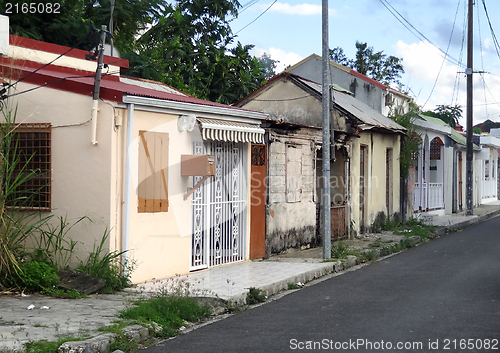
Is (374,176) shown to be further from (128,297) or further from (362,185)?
(128,297)

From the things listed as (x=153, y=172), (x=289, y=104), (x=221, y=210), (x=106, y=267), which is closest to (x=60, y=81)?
(x=153, y=172)

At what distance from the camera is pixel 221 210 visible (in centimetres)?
1062

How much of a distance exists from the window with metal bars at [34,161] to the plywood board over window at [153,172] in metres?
1.38

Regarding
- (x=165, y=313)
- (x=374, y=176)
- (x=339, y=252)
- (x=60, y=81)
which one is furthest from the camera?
(x=374, y=176)

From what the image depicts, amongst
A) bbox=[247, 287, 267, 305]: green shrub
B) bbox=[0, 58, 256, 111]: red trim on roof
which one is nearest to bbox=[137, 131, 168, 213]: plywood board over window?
bbox=[0, 58, 256, 111]: red trim on roof

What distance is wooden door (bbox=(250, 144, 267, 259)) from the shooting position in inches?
446

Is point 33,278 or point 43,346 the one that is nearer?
point 43,346

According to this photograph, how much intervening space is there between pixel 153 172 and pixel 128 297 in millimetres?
2180

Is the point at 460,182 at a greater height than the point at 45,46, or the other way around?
the point at 45,46

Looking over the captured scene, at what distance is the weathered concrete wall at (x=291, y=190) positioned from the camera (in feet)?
38.6

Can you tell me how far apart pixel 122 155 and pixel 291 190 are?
16.4ft

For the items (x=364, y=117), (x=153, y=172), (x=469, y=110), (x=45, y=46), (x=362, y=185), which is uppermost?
(x=469, y=110)

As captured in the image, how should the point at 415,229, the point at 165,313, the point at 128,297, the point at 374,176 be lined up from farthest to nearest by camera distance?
the point at 415,229, the point at 374,176, the point at 128,297, the point at 165,313

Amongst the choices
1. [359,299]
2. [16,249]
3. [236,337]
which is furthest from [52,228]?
[359,299]
